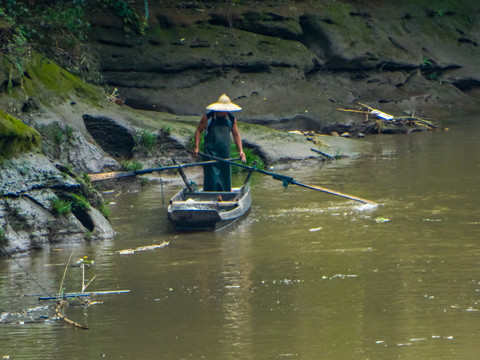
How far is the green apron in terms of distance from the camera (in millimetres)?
13047

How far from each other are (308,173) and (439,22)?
12015mm

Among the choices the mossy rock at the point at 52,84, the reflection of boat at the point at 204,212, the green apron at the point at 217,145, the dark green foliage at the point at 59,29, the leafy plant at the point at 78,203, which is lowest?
the reflection of boat at the point at 204,212

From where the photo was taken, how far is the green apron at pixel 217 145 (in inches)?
514

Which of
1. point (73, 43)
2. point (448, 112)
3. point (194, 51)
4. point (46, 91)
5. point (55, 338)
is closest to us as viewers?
point (55, 338)

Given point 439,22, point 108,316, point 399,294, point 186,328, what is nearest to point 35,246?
point 108,316

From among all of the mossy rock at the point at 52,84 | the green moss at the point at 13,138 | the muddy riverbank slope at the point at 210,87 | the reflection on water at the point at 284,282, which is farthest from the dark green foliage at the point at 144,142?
the green moss at the point at 13,138

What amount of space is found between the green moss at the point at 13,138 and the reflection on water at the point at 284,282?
1416mm

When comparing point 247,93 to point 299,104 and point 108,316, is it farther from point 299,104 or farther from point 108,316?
point 108,316

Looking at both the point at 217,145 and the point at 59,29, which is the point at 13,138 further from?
the point at 59,29

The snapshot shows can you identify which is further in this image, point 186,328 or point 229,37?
point 229,37

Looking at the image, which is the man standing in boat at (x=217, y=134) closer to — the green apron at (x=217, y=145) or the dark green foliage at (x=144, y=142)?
the green apron at (x=217, y=145)

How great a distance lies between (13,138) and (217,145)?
3.06 m

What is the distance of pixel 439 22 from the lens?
88.3ft

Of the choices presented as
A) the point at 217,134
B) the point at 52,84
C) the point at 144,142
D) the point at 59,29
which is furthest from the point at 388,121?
the point at 217,134
